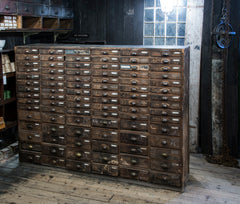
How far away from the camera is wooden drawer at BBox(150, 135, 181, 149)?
14.9 feet

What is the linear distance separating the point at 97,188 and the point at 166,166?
984 millimetres

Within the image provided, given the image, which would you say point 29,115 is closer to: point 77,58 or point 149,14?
point 77,58

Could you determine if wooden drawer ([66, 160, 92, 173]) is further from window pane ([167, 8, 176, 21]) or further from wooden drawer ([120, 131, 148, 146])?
window pane ([167, 8, 176, 21])

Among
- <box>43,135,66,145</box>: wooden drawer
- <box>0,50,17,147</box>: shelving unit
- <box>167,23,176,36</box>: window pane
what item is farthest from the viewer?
<box>167,23,176,36</box>: window pane

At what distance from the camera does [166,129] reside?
15.0 feet

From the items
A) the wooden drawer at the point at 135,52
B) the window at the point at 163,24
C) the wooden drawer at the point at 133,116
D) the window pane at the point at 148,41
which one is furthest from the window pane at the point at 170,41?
the wooden drawer at the point at 133,116

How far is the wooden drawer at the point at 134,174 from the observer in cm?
477

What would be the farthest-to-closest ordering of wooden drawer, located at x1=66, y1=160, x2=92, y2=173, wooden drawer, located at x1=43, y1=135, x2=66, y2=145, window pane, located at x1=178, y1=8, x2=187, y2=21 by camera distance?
window pane, located at x1=178, y1=8, x2=187, y2=21 < wooden drawer, located at x1=43, y1=135, x2=66, y2=145 < wooden drawer, located at x1=66, y1=160, x2=92, y2=173

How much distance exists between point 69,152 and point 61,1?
272 cm

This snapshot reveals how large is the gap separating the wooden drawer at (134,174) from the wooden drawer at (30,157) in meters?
1.38

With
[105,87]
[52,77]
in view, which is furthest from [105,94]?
[52,77]

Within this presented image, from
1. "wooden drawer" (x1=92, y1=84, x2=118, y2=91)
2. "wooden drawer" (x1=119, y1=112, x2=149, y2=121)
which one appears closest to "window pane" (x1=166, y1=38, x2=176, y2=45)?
"wooden drawer" (x1=92, y1=84, x2=118, y2=91)

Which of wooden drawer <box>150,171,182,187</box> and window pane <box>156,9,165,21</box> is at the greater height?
window pane <box>156,9,165,21</box>

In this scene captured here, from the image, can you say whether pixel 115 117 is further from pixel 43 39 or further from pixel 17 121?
pixel 43 39
